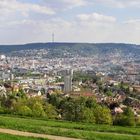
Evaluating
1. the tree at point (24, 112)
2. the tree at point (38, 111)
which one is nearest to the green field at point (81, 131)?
the tree at point (24, 112)

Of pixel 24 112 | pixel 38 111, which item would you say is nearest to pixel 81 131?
pixel 24 112

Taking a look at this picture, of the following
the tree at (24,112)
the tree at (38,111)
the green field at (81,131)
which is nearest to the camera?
the green field at (81,131)

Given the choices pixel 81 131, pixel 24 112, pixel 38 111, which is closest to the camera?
pixel 81 131

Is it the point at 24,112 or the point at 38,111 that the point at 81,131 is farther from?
the point at 38,111

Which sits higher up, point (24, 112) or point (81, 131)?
point (81, 131)

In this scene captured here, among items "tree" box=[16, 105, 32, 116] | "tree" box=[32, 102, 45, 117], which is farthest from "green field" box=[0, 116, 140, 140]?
"tree" box=[32, 102, 45, 117]

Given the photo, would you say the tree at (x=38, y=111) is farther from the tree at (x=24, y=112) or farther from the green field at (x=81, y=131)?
the green field at (x=81, y=131)

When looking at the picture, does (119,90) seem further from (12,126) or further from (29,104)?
(12,126)

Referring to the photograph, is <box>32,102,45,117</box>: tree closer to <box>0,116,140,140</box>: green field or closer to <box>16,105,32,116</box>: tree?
<box>16,105,32,116</box>: tree

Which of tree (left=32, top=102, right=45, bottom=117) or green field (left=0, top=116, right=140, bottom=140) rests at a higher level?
green field (left=0, top=116, right=140, bottom=140)

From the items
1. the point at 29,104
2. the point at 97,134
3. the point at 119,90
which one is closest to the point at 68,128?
the point at 97,134

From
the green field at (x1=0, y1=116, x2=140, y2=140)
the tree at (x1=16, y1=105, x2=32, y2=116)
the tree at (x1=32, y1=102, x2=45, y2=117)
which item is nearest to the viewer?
the green field at (x1=0, y1=116, x2=140, y2=140)
